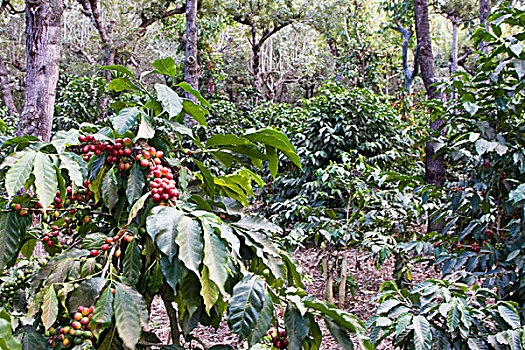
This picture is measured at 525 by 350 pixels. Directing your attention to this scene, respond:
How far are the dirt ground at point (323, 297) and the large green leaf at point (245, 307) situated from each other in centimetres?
154

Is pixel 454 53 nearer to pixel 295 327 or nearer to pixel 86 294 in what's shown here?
pixel 295 327

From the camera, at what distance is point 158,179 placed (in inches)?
38.8

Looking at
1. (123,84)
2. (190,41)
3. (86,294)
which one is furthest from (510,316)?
(190,41)

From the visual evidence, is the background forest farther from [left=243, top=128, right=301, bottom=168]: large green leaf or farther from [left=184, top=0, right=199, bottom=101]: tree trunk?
[left=184, top=0, right=199, bottom=101]: tree trunk

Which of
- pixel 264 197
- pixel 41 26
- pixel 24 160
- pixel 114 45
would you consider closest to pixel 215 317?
pixel 24 160

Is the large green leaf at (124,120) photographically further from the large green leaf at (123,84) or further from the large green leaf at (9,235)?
the large green leaf at (9,235)

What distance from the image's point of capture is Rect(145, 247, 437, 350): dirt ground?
10.5 ft

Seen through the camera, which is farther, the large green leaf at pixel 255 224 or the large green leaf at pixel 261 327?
the large green leaf at pixel 255 224

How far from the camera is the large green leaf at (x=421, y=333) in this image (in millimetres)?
1405

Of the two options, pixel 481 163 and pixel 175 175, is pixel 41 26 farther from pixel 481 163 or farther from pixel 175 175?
pixel 481 163

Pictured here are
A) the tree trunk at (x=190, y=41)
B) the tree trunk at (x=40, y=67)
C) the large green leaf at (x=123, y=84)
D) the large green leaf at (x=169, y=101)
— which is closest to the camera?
the large green leaf at (x=169, y=101)

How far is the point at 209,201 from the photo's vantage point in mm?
1183

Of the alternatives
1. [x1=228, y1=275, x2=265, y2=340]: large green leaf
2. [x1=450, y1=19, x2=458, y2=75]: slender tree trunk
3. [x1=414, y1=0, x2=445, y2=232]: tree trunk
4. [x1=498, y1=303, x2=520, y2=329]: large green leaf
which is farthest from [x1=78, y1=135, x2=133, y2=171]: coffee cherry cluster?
[x1=450, y1=19, x2=458, y2=75]: slender tree trunk

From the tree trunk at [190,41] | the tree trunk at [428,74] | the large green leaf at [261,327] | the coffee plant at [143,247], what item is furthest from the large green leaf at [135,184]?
the tree trunk at [190,41]
